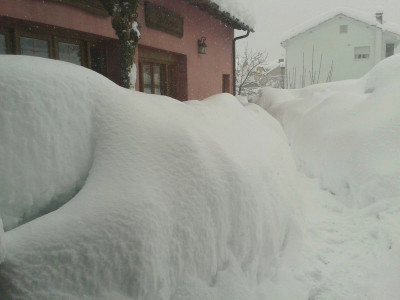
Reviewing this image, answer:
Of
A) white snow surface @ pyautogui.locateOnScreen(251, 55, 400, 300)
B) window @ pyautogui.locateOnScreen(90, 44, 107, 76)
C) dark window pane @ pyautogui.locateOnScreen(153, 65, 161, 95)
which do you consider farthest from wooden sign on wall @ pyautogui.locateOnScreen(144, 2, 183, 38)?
white snow surface @ pyautogui.locateOnScreen(251, 55, 400, 300)

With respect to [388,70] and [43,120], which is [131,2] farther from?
[388,70]

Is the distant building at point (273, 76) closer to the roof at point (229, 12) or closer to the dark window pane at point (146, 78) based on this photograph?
the roof at point (229, 12)

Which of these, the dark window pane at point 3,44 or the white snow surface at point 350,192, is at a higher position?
the dark window pane at point 3,44

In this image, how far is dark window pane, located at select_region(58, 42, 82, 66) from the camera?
450 centimetres

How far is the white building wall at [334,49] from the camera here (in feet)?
77.4

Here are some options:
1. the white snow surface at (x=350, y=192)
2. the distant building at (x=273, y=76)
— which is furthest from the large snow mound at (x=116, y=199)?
the distant building at (x=273, y=76)

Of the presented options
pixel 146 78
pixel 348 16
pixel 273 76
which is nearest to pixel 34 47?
pixel 146 78

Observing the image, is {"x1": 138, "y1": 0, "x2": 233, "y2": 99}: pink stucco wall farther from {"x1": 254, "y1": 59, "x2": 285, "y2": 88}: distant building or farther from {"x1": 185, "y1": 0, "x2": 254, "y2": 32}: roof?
{"x1": 254, "y1": 59, "x2": 285, "y2": 88}: distant building

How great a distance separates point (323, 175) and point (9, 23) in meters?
4.54

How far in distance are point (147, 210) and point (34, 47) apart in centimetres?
332

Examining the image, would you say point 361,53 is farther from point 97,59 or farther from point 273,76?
point 97,59

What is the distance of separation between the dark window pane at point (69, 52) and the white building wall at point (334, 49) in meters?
21.7

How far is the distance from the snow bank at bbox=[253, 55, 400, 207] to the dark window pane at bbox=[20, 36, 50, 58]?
4.11 meters

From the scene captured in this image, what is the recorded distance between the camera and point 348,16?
930 inches
